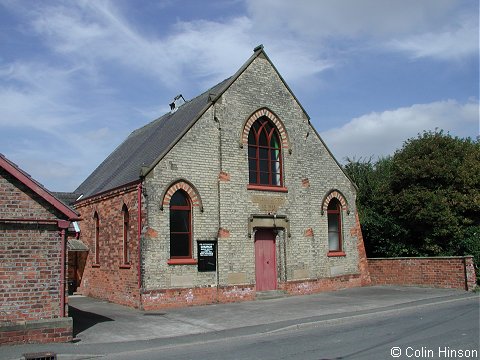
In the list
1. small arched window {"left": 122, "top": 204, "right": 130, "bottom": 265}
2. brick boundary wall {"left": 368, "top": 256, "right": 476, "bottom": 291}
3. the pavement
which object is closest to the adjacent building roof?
the pavement

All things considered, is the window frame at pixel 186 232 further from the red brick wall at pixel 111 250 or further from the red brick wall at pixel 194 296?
the red brick wall at pixel 111 250

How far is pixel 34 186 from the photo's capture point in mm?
11953

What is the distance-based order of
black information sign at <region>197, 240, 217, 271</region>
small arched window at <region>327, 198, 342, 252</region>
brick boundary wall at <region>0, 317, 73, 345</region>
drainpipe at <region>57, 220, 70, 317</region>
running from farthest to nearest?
small arched window at <region>327, 198, 342, 252</region> < black information sign at <region>197, 240, 217, 271</region> < drainpipe at <region>57, 220, 70, 317</region> < brick boundary wall at <region>0, 317, 73, 345</region>

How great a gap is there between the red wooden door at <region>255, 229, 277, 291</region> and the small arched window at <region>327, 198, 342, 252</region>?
3.40 m

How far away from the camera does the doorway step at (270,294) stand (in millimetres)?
19375

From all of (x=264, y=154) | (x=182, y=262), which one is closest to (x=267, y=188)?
(x=264, y=154)

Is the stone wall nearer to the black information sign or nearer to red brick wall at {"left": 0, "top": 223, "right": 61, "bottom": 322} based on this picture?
the black information sign

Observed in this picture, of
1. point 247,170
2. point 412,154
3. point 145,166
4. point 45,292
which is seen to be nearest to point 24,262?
point 45,292

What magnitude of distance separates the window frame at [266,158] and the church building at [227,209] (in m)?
0.04

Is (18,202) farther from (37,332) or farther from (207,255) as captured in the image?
(207,255)

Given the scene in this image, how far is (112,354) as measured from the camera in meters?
10.5

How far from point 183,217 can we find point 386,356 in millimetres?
10398

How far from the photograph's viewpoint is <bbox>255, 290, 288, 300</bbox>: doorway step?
63.6 ft

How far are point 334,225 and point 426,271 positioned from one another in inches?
168
